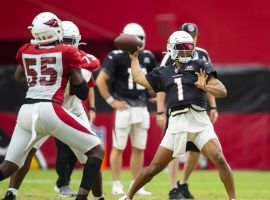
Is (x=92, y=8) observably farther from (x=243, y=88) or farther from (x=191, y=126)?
(x=191, y=126)

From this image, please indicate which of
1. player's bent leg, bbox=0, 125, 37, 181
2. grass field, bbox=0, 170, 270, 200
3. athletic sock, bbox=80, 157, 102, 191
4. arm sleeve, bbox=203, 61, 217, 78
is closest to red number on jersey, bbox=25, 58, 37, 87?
player's bent leg, bbox=0, 125, 37, 181

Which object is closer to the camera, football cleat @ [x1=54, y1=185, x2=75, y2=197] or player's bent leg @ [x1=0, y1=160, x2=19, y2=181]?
player's bent leg @ [x1=0, y1=160, x2=19, y2=181]

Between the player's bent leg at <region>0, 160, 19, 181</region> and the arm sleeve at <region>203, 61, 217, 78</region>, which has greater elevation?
the arm sleeve at <region>203, 61, 217, 78</region>

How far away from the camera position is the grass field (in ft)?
33.4

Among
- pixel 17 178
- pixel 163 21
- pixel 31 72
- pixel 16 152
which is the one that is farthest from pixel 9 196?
pixel 163 21

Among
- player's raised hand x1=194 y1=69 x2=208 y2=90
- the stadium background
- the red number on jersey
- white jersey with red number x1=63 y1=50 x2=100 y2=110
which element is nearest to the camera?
the red number on jersey

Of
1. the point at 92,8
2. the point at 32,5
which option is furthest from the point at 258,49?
the point at 32,5

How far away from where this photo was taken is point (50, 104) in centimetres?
778

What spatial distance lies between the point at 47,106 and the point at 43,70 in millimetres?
359

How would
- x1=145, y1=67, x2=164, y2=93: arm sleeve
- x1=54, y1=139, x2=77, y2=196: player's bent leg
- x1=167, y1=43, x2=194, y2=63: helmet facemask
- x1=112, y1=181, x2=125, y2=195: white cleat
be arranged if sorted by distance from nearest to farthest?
x1=167, y1=43, x2=194, y2=63: helmet facemask → x1=145, y1=67, x2=164, y2=93: arm sleeve → x1=54, y1=139, x2=77, y2=196: player's bent leg → x1=112, y1=181, x2=125, y2=195: white cleat

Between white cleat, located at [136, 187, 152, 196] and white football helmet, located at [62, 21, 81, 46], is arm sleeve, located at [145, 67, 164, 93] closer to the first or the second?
white football helmet, located at [62, 21, 81, 46]

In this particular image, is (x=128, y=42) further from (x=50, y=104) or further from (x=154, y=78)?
(x=50, y=104)

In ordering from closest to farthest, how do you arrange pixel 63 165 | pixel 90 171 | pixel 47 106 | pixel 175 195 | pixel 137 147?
pixel 47 106, pixel 90 171, pixel 175 195, pixel 63 165, pixel 137 147

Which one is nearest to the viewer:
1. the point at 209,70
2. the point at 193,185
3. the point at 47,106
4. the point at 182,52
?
the point at 47,106
